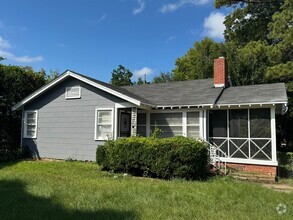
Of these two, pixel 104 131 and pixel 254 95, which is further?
pixel 104 131

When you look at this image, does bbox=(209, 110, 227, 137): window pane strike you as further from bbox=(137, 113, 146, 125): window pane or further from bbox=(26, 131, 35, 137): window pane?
bbox=(26, 131, 35, 137): window pane

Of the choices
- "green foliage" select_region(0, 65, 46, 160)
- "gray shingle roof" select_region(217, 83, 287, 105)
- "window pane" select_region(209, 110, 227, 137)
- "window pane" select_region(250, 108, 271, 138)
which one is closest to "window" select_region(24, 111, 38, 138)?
"green foliage" select_region(0, 65, 46, 160)

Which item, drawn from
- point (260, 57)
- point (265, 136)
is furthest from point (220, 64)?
point (260, 57)

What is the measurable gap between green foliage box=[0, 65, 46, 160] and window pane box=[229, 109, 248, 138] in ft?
35.2

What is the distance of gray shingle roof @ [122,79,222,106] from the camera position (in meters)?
13.6

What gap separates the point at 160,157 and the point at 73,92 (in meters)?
6.91

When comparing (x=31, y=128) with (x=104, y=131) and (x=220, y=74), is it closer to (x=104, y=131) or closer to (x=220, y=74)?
(x=104, y=131)

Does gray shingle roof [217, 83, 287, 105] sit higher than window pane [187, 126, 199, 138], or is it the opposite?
gray shingle roof [217, 83, 287, 105]

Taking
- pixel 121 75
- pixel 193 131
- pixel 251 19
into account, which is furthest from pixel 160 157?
pixel 121 75

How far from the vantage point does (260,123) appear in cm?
1238

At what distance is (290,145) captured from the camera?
77.0ft

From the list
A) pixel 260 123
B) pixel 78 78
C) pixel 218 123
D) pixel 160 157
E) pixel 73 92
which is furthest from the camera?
pixel 73 92

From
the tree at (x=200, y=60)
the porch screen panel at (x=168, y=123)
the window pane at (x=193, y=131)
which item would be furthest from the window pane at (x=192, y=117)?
the tree at (x=200, y=60)

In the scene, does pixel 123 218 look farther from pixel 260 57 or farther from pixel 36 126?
pixel 260 57
